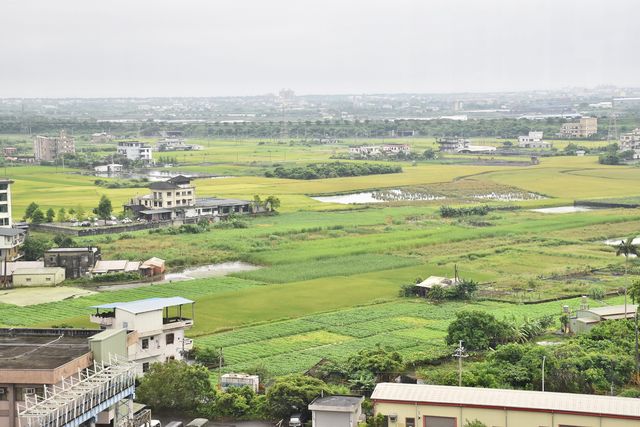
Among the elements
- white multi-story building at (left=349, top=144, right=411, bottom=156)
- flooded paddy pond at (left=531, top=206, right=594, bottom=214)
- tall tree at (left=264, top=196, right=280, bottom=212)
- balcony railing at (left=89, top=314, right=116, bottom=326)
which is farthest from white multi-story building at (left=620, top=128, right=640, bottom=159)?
balcony railing at (left=89, top=314, right=116, bottom=326)

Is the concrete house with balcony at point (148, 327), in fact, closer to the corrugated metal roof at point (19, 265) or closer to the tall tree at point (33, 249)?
the corrugated metal roof at point (19, 265)

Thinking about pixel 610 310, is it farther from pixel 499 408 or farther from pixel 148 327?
pixel 148 327

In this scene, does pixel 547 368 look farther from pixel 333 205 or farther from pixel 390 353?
pixel 333 205

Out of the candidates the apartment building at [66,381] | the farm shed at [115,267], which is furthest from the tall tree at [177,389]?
the farm shed at [115,267]

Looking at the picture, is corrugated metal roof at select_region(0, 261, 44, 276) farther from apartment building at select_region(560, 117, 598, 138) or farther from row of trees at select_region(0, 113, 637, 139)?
row of trees at select_region(0, 113, 637, 139)

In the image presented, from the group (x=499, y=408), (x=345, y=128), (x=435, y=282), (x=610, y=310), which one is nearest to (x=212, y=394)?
(x=499, y=408)

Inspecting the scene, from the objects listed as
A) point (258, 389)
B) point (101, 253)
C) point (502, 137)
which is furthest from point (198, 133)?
point (258, 389)
